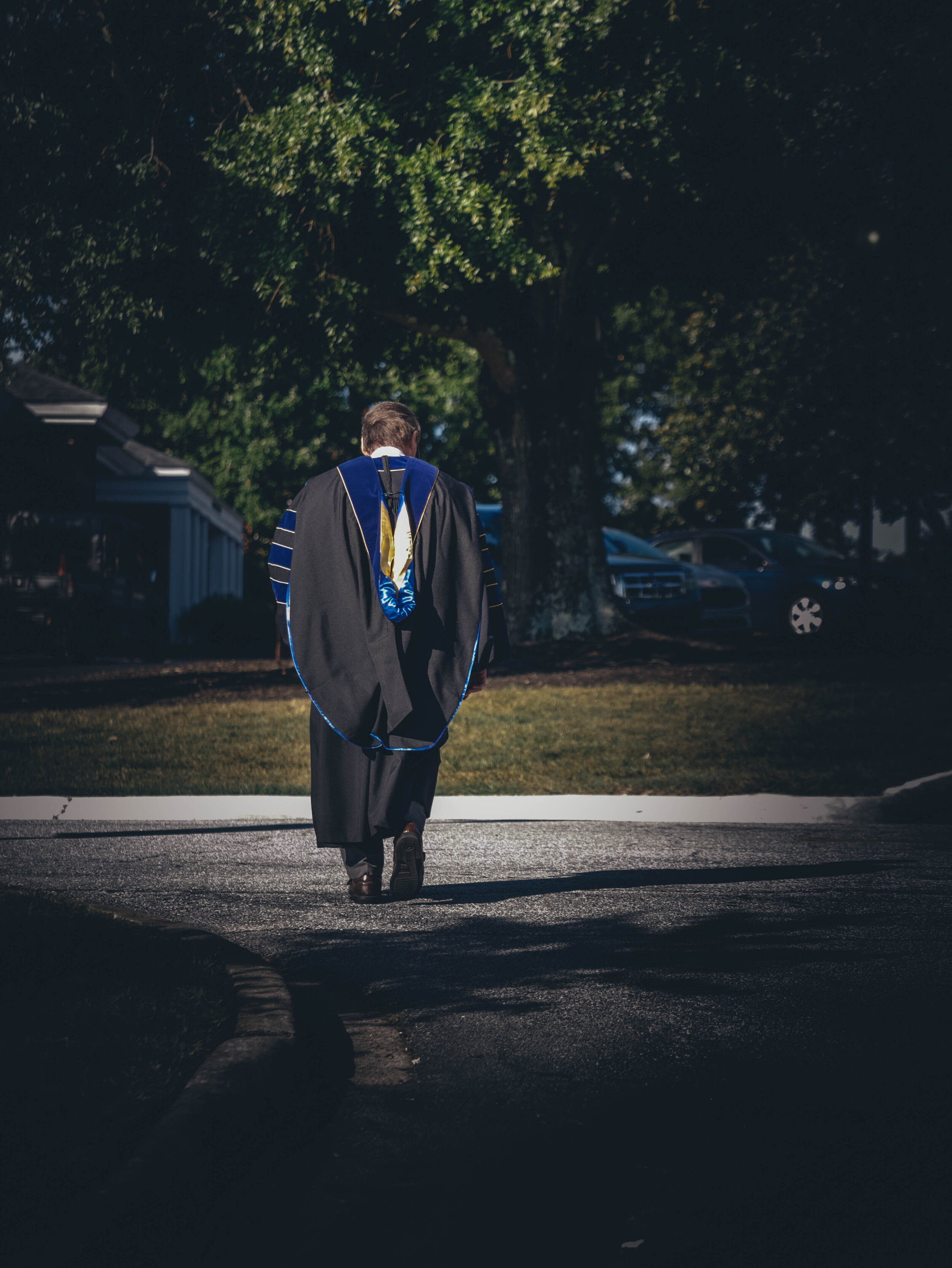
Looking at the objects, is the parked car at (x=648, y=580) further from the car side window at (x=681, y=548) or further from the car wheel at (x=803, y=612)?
the car side window at (x=681, y=548)

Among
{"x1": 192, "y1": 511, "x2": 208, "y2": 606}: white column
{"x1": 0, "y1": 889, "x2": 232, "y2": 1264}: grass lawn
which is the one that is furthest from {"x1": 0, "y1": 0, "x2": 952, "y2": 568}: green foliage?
{"x1": 192, "y1": 511, "x2": 208, "y2": 606}: white column

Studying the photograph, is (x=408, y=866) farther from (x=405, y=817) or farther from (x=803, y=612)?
(x=803, y=612)

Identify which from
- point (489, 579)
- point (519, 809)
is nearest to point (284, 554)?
point (489, 579)

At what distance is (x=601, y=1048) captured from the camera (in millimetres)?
4320

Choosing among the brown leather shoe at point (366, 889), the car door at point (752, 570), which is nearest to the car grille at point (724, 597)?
the car door at point (752, 570)

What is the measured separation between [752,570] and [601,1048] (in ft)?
66.6

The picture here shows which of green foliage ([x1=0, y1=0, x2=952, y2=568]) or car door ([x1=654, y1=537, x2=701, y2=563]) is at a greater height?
green foliage ([x1=0, y1=0, x2=952, y2=568])

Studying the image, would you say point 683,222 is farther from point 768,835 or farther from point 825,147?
point 768,835

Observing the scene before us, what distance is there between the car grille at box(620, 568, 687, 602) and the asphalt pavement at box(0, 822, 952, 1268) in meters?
13.8

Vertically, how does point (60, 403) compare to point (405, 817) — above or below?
above

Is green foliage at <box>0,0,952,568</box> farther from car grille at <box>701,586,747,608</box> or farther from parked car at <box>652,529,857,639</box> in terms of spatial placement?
car grille at <box>701,586,747,608</box>

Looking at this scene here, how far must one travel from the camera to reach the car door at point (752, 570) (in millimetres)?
23828

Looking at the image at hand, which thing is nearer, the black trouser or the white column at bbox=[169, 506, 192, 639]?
the black trouser

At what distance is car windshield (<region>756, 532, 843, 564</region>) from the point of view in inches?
947
